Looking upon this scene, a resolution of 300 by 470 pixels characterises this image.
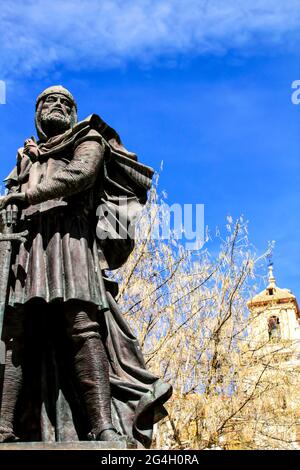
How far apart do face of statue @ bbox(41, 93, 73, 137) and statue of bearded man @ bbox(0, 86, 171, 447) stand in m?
0.19

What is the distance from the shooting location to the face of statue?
4.74m

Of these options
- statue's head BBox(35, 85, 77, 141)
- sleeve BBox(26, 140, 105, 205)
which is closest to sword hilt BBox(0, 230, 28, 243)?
sleeve BBox(26, 140, 105, 205)

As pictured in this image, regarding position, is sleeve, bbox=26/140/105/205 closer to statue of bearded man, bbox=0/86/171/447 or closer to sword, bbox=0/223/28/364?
statue of bearded man, bbox=0/86/171/447

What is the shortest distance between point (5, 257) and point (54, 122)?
1.29m

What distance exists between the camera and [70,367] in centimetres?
414

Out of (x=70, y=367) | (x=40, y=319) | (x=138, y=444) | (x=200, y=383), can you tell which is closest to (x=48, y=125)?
(x=40, y=319)

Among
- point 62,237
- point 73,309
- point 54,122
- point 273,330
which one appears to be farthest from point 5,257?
point 273,330

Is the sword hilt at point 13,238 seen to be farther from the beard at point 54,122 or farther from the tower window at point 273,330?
the tower window at point 273,330

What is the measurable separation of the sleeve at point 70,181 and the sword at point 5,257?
26 centimetres

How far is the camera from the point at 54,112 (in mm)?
4742

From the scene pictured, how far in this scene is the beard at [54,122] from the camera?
473cm

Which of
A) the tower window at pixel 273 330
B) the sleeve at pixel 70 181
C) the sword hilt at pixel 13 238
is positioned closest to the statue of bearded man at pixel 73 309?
the sleeve at pixel 70 181

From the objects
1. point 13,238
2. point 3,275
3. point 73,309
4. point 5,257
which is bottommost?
point 73,309

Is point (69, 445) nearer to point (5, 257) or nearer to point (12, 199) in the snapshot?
point (5, 257)
